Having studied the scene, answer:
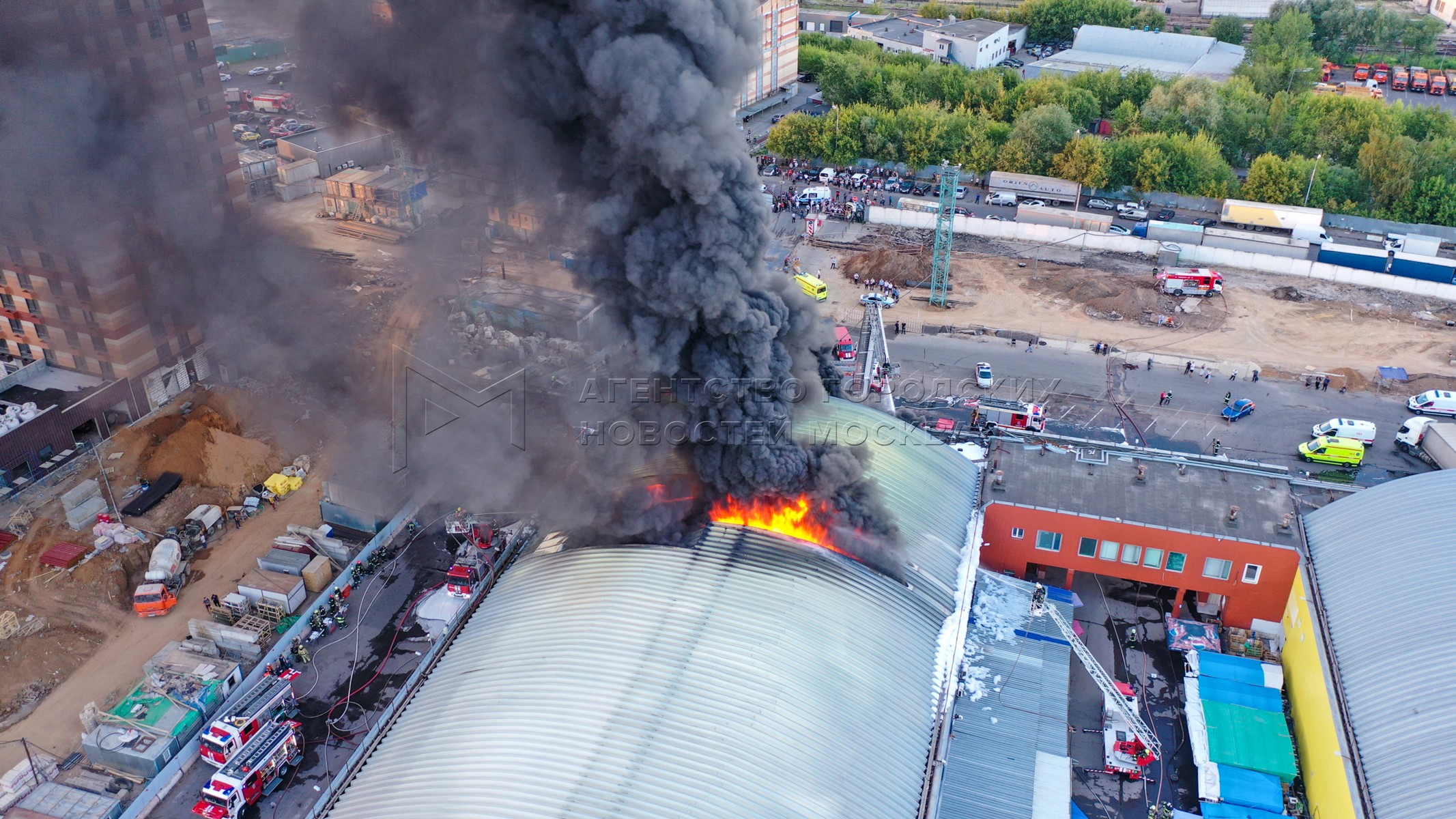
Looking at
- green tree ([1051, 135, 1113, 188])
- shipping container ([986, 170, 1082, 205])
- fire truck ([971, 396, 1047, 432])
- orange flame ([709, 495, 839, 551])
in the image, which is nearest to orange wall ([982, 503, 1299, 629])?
orange flame ([709, 495, 839, 551])

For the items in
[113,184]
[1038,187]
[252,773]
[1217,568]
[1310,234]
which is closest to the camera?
[252,773]

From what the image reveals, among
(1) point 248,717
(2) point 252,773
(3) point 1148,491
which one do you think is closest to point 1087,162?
(3) point 1148,491

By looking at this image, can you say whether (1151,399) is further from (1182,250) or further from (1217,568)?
(1182,250)

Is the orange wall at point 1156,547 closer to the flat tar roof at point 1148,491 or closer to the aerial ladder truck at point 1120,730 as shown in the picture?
the flat tar roof at point 1148,491

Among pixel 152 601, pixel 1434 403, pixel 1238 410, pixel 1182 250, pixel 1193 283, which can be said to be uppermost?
pixel 1182 250

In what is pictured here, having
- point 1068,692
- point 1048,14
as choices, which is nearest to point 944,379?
point 1068,692

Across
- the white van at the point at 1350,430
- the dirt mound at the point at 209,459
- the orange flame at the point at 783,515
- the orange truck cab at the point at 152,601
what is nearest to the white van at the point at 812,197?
the white van at the point at 1350,430
